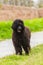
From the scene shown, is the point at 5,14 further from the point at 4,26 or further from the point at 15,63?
the point at 15,63

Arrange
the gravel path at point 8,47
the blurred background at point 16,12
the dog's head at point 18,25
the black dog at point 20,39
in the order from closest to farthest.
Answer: the dog's head at point 18,25, the black dog at point 20,39, the gravel path at point 8,47, the blurred background at point 16,12

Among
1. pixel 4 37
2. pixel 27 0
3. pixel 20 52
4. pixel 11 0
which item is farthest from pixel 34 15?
pixel 20 52

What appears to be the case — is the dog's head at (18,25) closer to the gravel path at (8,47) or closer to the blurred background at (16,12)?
the gravel path at (8,47)

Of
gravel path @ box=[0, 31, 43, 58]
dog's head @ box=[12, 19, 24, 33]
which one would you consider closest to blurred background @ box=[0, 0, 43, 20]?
gravel path @ box=[0, 31, 43, 58]

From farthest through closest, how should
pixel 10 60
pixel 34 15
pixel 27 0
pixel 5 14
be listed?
pixel 27 0 < pixel 34 15 < pixel 5 14 < pixel 10 60

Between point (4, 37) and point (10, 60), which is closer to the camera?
point (10, 60)

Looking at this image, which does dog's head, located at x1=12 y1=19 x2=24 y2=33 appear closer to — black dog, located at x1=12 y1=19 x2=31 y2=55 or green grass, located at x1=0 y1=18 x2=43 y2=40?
black dog, located at x1=12 y1=19 x2=31 y2=55

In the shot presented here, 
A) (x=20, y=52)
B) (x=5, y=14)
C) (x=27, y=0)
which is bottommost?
(x=27, y=0)

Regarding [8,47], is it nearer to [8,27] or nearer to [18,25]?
[18,25]

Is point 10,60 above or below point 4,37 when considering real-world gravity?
above

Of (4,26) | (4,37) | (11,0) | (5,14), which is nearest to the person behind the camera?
(4,37)

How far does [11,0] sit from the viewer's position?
31625 millimetres

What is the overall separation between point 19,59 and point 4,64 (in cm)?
100

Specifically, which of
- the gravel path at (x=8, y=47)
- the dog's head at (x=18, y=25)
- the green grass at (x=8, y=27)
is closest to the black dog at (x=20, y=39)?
the dog's head at (x=18, y=25)
